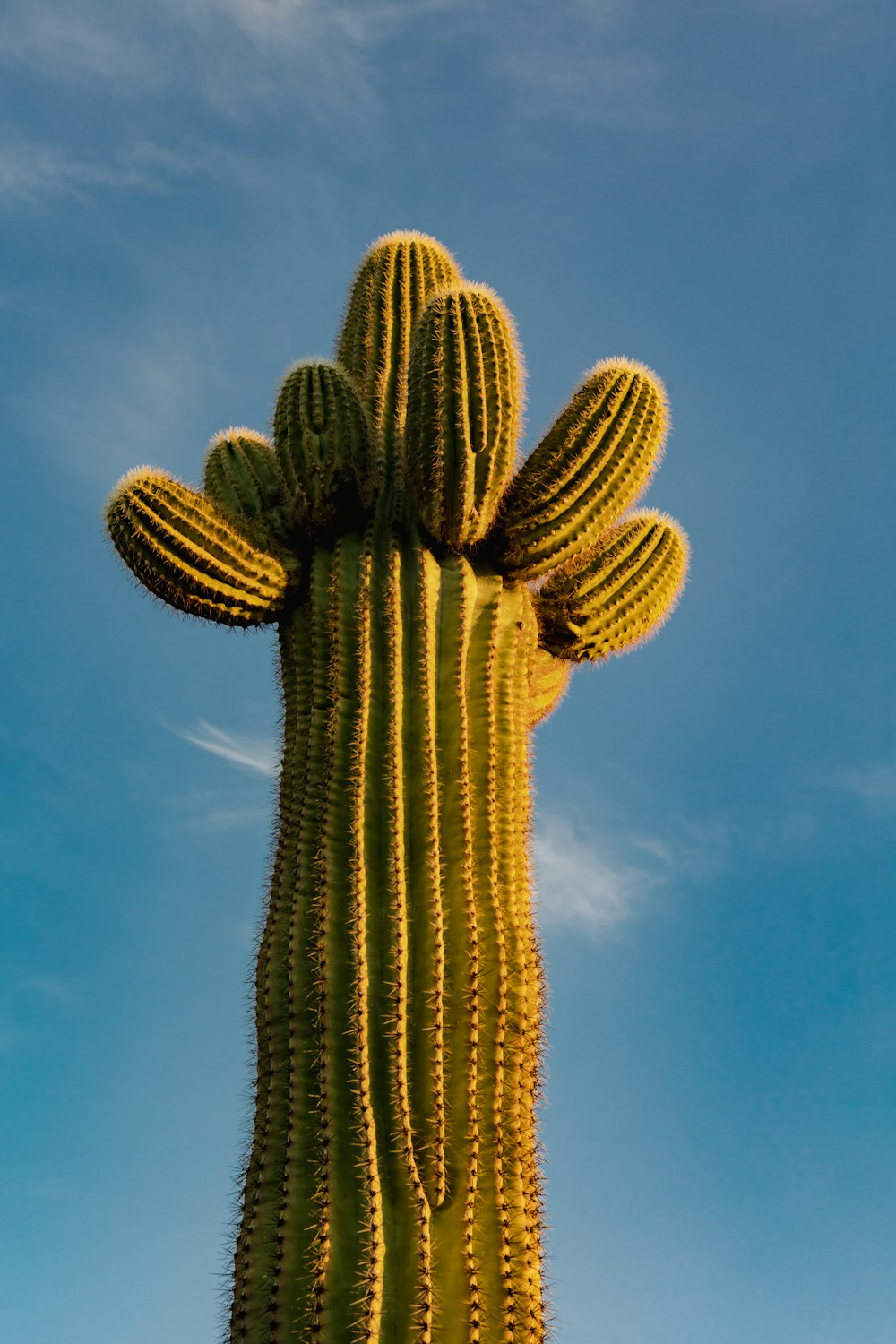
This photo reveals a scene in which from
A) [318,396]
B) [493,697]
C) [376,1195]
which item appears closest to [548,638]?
[493,697]

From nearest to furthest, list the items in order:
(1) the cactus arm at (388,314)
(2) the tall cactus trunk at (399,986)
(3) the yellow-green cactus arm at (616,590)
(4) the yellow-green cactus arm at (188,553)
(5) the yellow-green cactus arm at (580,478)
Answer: (2) the tall cactus trunk at (399,986) < (4) the yellow-green cactus arm at (188,553) < (5) the yellow-green cactus arm at (580,478) < (3) the yellow-green cactus arm at (616,590) < (1) the cactus arm at (388,314)

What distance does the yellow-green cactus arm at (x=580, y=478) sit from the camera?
18.4 feet

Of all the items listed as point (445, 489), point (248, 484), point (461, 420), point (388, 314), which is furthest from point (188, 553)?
point (388, 314)

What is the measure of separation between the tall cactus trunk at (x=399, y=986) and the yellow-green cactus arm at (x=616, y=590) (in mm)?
543

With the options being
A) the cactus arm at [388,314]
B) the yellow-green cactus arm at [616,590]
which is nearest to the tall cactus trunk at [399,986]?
the yellow-green cactus arm at [616,590]

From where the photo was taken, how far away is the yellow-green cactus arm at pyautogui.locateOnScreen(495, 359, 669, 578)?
561 centimetres

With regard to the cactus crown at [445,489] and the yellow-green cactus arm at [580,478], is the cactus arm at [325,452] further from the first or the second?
the yellow-green cactus arm at [580,478]

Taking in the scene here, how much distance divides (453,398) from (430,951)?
2411 millimetres

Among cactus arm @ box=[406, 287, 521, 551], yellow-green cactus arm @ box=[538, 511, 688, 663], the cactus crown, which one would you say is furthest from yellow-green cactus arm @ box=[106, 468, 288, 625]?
yellow-green cactus arm @ box=[538, 511, 688, 663]

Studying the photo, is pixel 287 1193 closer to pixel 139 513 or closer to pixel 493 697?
pixel 493 697

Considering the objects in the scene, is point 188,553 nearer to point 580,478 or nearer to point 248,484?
point 248,484

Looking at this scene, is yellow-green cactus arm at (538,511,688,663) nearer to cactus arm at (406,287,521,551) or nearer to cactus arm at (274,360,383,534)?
cactus arm at (406,287,521,551)

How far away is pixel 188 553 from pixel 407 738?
132cm

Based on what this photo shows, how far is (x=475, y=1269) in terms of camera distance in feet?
12.4
